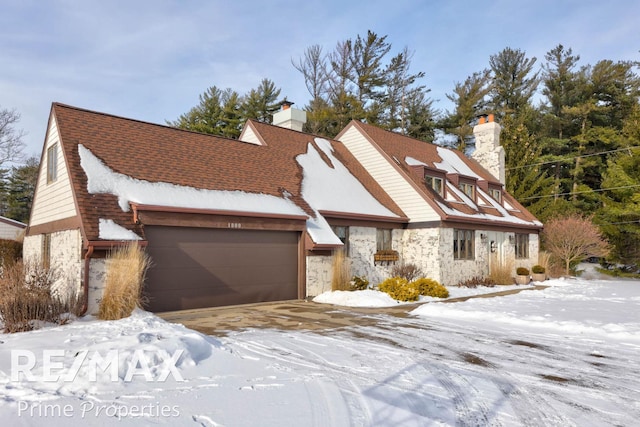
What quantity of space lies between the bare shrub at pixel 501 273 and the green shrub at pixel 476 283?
1.61ft

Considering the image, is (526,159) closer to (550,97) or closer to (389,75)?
(550,97)

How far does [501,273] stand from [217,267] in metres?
13.1

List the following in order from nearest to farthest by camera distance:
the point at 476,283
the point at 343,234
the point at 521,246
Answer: the point at 343,234
the point at 476,283
the point at 521,246

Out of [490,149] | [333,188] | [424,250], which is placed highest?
[490,149]

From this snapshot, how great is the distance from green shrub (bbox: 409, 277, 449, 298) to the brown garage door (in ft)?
13.3

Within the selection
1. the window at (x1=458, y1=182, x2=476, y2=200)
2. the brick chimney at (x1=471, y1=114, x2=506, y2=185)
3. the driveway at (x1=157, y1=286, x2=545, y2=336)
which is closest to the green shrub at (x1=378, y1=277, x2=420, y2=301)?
the driveway at (x1=157, y1=286, x2=545, y2=336)

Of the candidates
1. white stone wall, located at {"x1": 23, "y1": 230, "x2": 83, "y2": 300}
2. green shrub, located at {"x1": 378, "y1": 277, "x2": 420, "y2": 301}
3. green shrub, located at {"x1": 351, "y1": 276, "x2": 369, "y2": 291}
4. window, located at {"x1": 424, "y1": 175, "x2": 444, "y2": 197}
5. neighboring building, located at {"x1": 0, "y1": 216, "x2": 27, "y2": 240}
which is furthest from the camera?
neighboring building, located at {"x1": 0, "y1": 216, "x2": 27, "y2": 240}

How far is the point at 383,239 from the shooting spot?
57.8 ft

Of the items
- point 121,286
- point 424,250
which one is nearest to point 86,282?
point 121,286

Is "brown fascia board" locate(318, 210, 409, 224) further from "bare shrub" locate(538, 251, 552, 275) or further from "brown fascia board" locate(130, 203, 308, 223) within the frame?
"bare shrub" locate(538, 251, 552, 275)

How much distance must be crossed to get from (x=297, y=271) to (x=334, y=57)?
27.5 metres

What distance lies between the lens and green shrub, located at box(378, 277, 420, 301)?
13.3m

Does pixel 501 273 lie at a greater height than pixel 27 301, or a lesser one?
lesser

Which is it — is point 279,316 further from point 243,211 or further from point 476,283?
point 476,283
